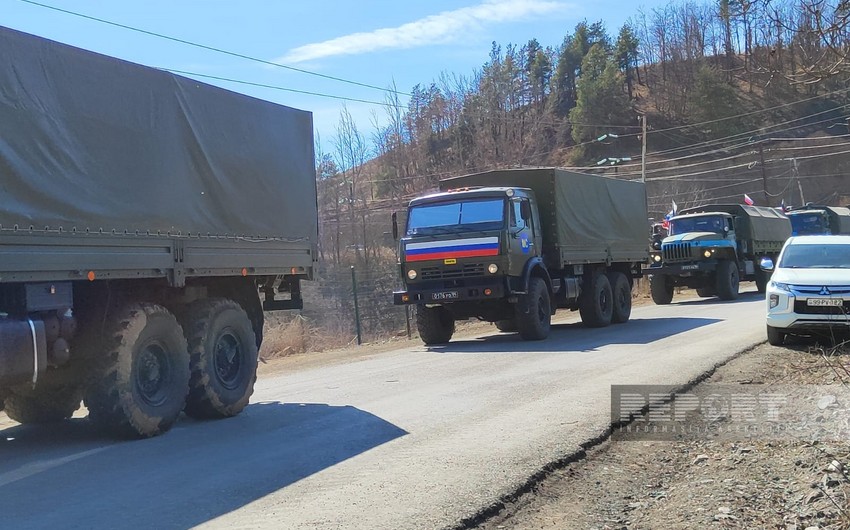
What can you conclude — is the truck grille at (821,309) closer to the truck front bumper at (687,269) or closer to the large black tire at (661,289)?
the truck front bumper at (687,269)

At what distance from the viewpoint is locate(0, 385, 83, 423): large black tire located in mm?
8148

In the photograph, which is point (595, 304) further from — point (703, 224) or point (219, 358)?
point (219, 358)

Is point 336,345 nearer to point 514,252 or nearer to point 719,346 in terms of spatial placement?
point 514,252

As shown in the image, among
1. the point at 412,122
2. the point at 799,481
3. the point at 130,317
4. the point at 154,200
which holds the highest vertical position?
the point at 412,122

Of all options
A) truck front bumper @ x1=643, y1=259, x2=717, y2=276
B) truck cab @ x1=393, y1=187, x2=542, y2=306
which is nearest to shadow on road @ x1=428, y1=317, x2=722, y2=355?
truck cab @ x1=393, y1=187, x2=542, y2=306

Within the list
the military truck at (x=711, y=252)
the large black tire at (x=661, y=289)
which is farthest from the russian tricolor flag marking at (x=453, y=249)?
the large black tire at (x=661, y=289)

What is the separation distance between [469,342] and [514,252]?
2527mm

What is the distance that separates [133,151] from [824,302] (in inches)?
355

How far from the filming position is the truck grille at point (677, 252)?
2575 cm

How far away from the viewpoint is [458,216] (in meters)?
15.3

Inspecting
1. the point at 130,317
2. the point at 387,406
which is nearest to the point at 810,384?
the point at 387,406

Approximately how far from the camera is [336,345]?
21312 mm

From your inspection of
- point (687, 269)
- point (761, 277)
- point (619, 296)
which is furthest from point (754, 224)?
point (619, 296)

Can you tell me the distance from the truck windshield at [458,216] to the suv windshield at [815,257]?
4771 mm
